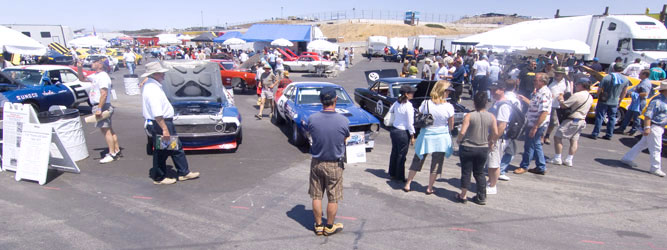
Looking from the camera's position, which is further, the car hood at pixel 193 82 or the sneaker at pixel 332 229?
the car hood at pixel 193 82

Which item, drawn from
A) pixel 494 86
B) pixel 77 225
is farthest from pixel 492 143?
pixel 77 225

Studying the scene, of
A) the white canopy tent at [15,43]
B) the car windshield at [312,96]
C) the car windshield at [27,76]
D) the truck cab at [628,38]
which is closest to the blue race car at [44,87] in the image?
the car windshield at [27,76]

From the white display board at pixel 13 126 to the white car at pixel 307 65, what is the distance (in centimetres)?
1726

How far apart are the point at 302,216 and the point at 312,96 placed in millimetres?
4024

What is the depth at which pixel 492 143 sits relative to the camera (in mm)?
4449

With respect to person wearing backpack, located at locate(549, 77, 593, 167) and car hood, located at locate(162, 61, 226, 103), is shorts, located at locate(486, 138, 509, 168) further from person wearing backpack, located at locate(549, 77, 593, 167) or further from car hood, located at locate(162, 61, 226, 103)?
car hood, located at locate(162, 61, 226, 103)

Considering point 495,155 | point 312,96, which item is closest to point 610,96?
point 495,155

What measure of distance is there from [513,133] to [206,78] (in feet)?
20.9

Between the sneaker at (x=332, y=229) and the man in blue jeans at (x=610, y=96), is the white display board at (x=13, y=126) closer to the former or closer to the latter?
the sneaker at (x=332, y=229)

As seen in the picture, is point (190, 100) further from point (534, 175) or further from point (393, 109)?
point (534, 175)

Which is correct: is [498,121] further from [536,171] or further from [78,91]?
[78,91]

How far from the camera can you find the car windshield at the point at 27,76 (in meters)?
8.89

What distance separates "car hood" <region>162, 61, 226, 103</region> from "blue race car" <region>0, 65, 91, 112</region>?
3.42 metres

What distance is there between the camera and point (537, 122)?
208 inches
